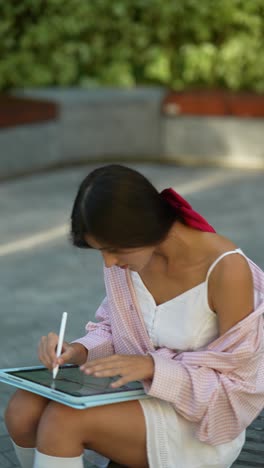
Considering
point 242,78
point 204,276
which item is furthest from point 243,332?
point 242,78

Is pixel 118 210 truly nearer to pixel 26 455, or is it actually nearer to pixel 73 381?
pixel 73 381

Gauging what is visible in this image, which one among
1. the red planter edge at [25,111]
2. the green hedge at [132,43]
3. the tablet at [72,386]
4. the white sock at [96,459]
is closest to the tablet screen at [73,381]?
the tablet at [72,386]

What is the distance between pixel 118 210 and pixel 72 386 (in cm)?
53

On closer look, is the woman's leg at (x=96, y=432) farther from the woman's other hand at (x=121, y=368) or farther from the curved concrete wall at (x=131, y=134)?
the curved concrete wall at (x=131, y=134)

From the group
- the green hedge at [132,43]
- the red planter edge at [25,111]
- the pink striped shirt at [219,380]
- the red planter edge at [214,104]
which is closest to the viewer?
the pink striped shirt at [219,380]

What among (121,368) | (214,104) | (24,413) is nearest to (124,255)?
(121,368)

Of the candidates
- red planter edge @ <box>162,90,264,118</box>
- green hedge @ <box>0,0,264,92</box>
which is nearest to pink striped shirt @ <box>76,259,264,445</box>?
red planter edge @ <box>162,90,264,118</box>

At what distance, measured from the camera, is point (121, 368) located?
116 inches

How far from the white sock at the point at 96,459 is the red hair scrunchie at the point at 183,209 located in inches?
28.5

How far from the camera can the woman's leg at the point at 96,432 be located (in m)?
2.97

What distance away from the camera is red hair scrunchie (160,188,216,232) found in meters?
3.05

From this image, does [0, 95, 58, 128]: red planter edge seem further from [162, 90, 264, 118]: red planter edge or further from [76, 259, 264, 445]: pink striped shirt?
[76, 259, 264, 445]: pink striped shirt

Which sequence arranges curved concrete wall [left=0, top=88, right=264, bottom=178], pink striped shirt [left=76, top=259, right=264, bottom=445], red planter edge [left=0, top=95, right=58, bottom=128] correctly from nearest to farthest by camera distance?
pink striped shirt [left=76, top=259, right=264, bottom=445] → red planter edge [left=0, top=95, right=58, bottom=128] → curved concrete wall [left=0, top=88, right=264, bottom=178]

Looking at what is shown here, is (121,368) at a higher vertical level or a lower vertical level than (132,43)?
higher
